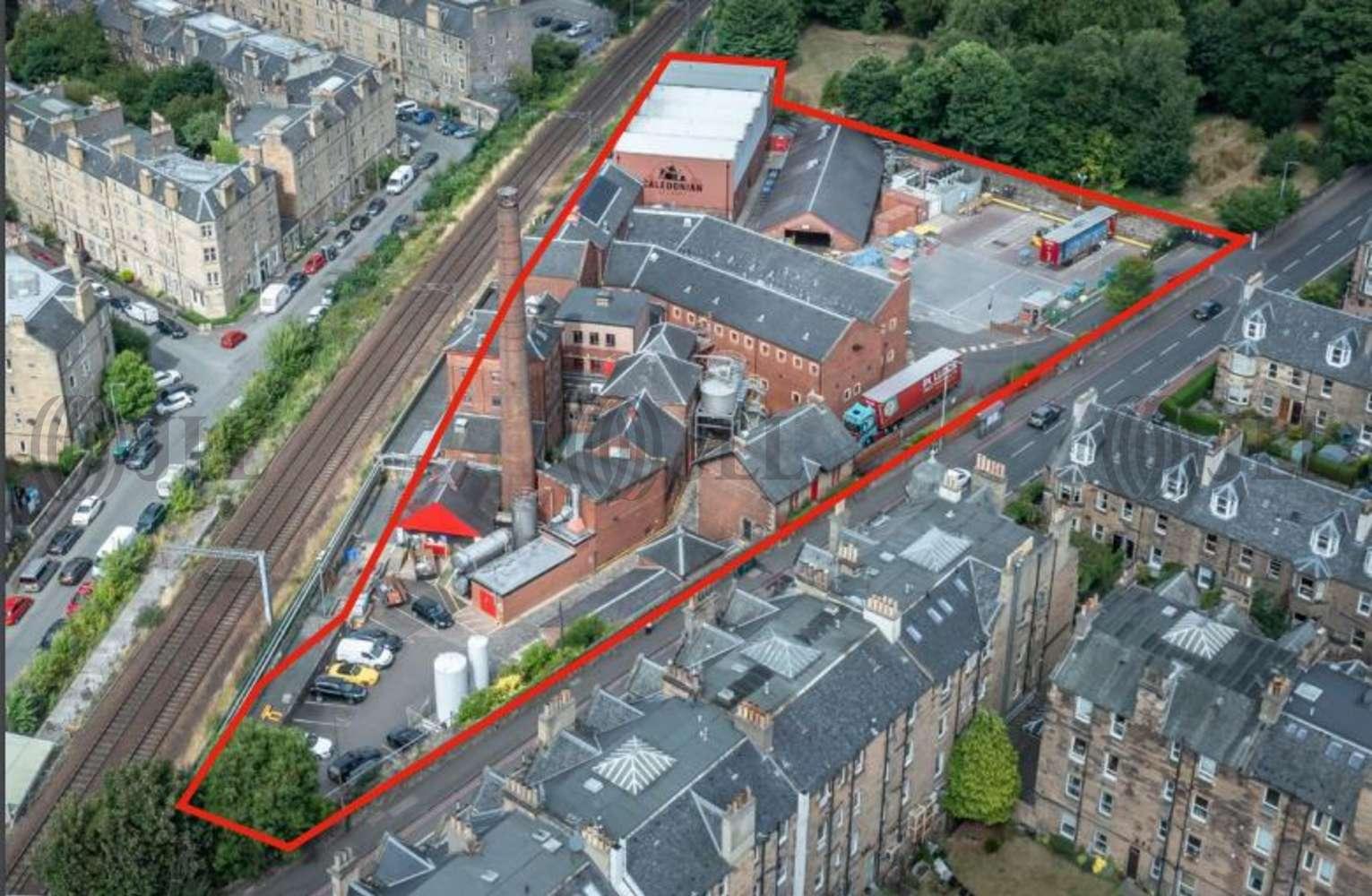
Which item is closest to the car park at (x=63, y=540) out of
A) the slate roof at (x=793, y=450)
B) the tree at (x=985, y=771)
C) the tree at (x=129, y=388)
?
the tree at (x=129, y=388)

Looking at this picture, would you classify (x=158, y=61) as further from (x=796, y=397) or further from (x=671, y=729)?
(x=671, y=729)

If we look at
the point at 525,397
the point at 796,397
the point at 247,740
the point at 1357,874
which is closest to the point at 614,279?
the point at 796,397

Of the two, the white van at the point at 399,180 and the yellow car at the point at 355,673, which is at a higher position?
the white van at the point at 399,180

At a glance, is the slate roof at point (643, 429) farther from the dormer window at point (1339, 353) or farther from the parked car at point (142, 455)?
the dormer window at point (1339, 353)

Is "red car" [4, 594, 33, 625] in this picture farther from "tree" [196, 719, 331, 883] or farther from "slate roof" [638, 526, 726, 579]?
"slate roof" [638, 526, 726, 579]

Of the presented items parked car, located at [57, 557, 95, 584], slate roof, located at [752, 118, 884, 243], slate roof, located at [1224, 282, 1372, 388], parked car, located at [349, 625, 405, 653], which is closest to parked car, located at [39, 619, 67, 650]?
parked car, located at [57, 557, 95, 584]
